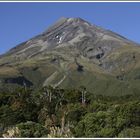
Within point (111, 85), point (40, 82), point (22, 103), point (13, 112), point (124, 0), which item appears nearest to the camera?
point (124, 0)

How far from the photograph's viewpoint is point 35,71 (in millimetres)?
188250

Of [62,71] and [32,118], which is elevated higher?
[62,71]

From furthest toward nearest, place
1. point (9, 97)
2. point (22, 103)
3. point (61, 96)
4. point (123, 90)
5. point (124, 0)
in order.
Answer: point (123, 90)
point (61, 96)
point (9, 97)
point (22, 103)
point (124, 0)

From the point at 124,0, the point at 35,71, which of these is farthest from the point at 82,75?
the point at 124,0

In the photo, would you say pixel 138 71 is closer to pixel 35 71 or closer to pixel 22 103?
pixel 35 71

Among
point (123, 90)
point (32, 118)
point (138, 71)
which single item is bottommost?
point (32, 118)

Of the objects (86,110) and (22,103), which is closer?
(86,110)

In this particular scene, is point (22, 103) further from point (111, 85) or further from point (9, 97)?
point (111, 85)

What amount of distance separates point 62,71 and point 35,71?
12503 mm

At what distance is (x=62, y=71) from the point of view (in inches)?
7224

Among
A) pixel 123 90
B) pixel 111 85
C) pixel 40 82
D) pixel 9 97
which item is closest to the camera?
pixel 9 97

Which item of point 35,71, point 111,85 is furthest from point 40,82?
point 111,85

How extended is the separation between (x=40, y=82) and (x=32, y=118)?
15585 centimetres

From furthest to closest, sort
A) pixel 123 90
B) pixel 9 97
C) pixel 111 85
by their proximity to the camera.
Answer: pixel 111 85
pixel 123 90
pixel 9 97
